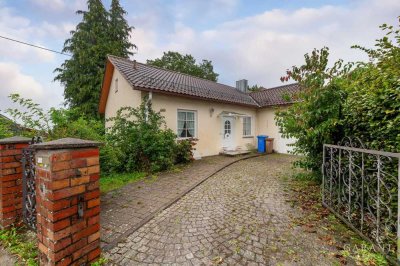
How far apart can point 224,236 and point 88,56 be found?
1876 centimetres

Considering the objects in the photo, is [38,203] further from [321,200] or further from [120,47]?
[120,47]

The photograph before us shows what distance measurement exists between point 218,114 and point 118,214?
25.7 ft

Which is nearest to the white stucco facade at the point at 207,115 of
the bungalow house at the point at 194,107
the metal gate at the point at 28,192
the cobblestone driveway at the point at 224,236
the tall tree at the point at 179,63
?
the bungalow house at the point at 194,107

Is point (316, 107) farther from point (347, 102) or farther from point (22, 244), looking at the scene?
point (22, 244)

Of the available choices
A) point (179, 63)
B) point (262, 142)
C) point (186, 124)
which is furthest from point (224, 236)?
point (179, 63)

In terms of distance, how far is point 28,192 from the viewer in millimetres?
2588

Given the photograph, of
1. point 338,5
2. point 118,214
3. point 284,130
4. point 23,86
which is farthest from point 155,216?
point 23,86

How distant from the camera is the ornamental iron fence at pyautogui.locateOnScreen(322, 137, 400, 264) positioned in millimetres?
2129

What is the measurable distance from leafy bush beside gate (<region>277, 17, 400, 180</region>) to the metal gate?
182 inches

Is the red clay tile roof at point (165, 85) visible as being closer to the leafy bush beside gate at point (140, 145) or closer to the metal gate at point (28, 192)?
the leafy bush beside gate at point (140, 145)

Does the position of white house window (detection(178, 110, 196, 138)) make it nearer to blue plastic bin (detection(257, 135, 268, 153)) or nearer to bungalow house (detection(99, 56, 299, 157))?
bungalow house (detection(99, 56, 299, 157))

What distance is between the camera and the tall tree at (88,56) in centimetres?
1619

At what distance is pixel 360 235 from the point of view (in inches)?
99.4

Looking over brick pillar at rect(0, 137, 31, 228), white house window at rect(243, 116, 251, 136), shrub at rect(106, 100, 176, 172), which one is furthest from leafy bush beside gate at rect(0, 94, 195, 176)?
white house window at rect(243, 116, 251, 136)
